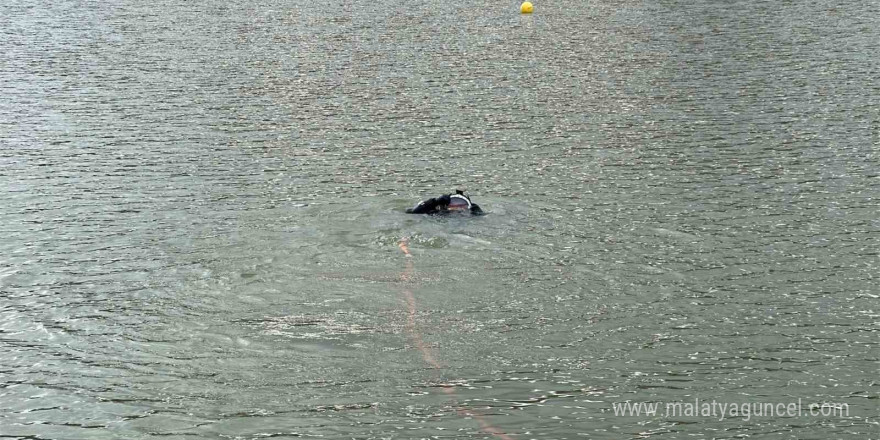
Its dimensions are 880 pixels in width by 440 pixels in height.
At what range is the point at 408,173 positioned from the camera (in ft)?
110

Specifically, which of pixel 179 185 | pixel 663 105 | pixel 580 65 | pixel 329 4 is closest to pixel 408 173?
pixel 179 185

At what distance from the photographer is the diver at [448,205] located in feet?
88.2

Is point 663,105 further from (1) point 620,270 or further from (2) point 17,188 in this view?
(2) point 17,188

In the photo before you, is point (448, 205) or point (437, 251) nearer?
point (437, 251)

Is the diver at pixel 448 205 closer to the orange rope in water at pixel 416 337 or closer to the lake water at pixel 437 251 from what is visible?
the lake water at pixel 437 251

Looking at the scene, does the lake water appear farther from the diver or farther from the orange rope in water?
the diver

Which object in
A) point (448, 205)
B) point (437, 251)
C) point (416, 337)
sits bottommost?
point (416, 337)

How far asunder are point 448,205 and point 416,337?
22.1 ft

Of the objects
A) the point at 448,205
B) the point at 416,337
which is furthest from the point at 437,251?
the point at 416,337

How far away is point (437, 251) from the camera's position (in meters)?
25.1

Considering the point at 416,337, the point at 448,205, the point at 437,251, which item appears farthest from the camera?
the point at 448,205

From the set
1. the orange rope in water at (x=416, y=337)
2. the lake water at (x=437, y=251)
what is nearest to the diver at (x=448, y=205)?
the lake water at (x=437, y=251)

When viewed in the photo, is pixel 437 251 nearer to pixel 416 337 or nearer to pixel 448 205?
pixel 448 205

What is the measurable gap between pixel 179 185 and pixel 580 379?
17.0 m
